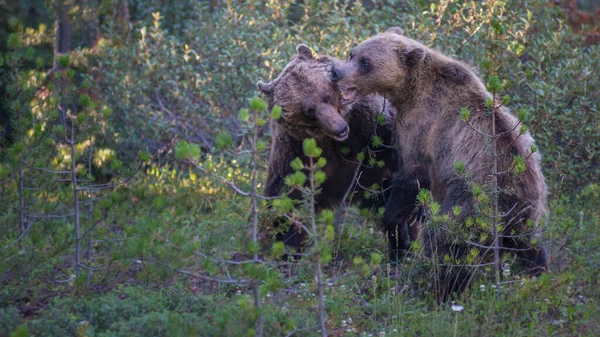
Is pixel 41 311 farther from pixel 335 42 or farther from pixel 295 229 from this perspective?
pixel 335 42

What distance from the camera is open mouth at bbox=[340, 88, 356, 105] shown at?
548 centimetres

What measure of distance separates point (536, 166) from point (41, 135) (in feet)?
10.6

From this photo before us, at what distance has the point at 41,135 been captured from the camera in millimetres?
5250

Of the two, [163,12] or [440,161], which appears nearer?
[440,161]

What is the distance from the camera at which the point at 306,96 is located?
566 cm

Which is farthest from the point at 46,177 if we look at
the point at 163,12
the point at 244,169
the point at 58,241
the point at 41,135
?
the point at 163,12

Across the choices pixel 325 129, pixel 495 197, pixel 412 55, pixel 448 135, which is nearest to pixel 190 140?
pixel 325 129

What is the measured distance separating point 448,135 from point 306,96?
1166 mm

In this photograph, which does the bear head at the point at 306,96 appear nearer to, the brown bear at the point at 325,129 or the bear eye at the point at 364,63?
the brown bear at the point at 325,129

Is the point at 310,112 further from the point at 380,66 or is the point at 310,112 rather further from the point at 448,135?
the point at 448,135

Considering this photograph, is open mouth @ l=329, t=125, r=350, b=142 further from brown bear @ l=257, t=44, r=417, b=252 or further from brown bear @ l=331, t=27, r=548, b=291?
brown bear @ l=331, t=27, r=548, b=291

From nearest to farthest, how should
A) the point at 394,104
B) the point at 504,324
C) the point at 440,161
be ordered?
the point at 504,324, the point at 440,161, the point at 394,104

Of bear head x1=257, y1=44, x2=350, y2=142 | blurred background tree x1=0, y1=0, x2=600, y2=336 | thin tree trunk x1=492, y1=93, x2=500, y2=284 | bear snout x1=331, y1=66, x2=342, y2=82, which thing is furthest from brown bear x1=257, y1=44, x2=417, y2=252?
thin tree trunk x1=492, y1=93, x2=500, y2=284

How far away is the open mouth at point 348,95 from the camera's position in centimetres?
548
